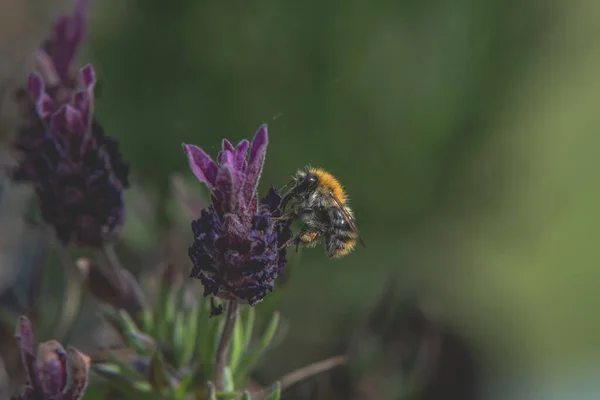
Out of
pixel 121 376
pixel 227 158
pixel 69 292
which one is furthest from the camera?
pixel 69 292

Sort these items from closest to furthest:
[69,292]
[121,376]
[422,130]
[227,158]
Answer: [227,158]
[121,376]
[69,292]
[422,130]

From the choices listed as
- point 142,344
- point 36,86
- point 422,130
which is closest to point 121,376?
point 142,344

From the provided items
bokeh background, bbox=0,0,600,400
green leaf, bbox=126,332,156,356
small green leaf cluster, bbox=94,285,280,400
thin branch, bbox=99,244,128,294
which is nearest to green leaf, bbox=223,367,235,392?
small green leaf cluster, bbox=94,285,280,400

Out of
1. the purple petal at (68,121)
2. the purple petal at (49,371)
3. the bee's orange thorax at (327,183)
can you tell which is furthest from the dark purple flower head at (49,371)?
the bee's orange thorax at (327,183)

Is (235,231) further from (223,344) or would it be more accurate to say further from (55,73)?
(55,73)

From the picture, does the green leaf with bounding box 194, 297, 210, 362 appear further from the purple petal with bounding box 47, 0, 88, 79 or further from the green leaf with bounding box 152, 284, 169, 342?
the purple petal with bounding box 47, 0, 88, 79

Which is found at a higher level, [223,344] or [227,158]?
[227,158]

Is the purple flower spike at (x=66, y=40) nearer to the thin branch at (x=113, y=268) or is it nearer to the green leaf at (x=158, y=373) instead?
the thin branch at (x=113, y=268)

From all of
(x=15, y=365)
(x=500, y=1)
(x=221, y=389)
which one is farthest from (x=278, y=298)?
(x=500, y=1)
